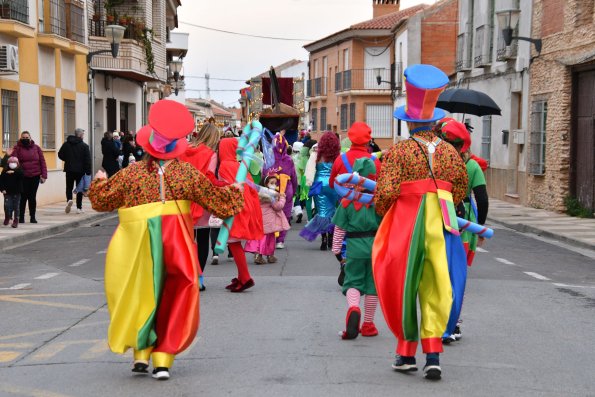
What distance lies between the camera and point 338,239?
9586 millimetres

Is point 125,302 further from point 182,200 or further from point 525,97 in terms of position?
point 525,97

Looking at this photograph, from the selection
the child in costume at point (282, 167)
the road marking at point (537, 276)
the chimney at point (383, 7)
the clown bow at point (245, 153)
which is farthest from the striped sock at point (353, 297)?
the chimney at point (383, 7)

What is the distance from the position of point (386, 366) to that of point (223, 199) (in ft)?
5.10

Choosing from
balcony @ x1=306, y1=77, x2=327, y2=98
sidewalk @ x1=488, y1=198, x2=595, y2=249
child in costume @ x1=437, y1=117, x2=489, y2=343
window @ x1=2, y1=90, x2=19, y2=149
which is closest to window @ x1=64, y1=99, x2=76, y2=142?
window @ x1=2, y1=90, x2=19, y2=149

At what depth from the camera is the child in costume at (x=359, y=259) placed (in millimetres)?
7395

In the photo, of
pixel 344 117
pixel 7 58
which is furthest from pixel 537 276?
pixel 344 117

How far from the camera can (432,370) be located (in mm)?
5953

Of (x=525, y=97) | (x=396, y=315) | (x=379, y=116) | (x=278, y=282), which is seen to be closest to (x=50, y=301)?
(x=278, y=282)

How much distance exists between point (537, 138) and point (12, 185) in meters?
13.0

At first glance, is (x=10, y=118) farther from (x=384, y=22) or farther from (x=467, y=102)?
(x=384, y=22)

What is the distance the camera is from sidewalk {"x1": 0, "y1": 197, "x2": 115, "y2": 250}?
51.9ft

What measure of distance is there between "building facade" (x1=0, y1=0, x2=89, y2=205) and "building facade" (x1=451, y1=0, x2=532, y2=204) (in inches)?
425

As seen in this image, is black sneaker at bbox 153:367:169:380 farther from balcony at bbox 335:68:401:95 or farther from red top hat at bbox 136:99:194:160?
balcony at bbox 335:68:401:95

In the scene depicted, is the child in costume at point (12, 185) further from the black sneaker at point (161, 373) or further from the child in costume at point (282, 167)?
the black sneaker at point (161, 373)
